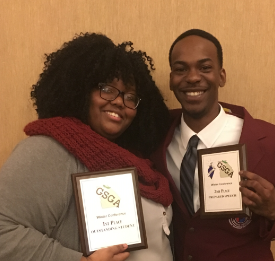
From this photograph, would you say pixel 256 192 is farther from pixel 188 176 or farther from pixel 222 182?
pixel 188 176

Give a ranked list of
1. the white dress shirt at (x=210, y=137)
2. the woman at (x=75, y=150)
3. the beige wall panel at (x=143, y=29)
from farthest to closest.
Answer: the beige wall panel at (x=143, y=29) → the white dress shirt at (x=210, y=137) → the woman at (x=75, y=150)

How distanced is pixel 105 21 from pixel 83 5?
0.15 m

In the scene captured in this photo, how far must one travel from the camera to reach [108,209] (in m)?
0.92

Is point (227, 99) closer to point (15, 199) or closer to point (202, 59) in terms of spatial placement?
point (202, 59)

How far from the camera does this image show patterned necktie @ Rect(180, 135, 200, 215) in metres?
1.19

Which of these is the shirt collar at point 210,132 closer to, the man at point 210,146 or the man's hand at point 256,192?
the man at point 210,146

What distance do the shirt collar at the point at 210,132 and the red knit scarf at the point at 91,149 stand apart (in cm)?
31

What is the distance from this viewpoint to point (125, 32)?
5.17ft

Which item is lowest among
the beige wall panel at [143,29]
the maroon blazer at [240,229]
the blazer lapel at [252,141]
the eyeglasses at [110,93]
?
the maroon blazer at [240,229]

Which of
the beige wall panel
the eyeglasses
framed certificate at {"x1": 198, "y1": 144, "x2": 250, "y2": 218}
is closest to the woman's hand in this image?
framed certificate at {"x1": 198, "y1": 144, "x2": 250, "y2": 218}

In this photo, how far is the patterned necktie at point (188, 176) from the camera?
3.91 feet

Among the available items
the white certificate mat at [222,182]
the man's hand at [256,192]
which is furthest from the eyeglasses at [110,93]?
the man's hand at [256,192]

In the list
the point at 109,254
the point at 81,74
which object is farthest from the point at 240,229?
the point at 81,74

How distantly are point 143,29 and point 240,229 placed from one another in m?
1.12
